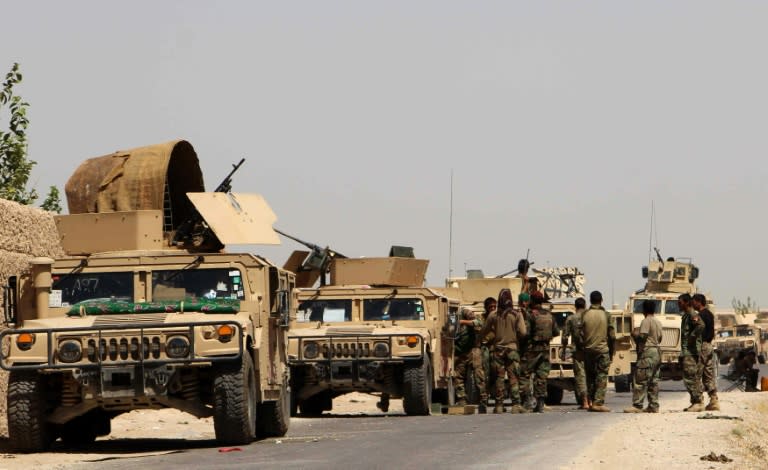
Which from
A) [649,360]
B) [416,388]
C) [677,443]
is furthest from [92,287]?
[649,360]

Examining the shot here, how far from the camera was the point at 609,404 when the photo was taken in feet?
87.4

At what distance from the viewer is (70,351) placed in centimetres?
1373

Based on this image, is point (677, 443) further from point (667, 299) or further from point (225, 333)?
point (667, 299)

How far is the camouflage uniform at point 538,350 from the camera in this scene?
21906 millimetres

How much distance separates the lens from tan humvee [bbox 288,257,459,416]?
824 inches

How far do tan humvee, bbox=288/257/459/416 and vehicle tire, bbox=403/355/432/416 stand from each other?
1cm

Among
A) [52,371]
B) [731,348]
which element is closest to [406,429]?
[52,371]

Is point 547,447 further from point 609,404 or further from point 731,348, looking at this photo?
point 731,348

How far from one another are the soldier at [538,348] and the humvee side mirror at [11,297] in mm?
9146

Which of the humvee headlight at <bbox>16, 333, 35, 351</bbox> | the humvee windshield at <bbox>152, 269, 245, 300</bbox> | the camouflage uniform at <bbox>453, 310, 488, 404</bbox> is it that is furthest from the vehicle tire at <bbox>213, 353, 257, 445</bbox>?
the camouflage uniform at <bbox>453, 310, 488, 404</bbox>

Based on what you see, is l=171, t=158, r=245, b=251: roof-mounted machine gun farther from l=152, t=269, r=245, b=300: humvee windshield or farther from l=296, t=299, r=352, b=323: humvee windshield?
l=296, t=299, r=352, b=323: humvee windshield

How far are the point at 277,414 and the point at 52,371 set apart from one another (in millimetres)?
3042

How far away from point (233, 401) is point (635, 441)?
3.80 metres

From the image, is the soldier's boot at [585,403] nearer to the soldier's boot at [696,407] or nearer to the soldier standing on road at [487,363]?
the soldier standing on road at [487,363]
